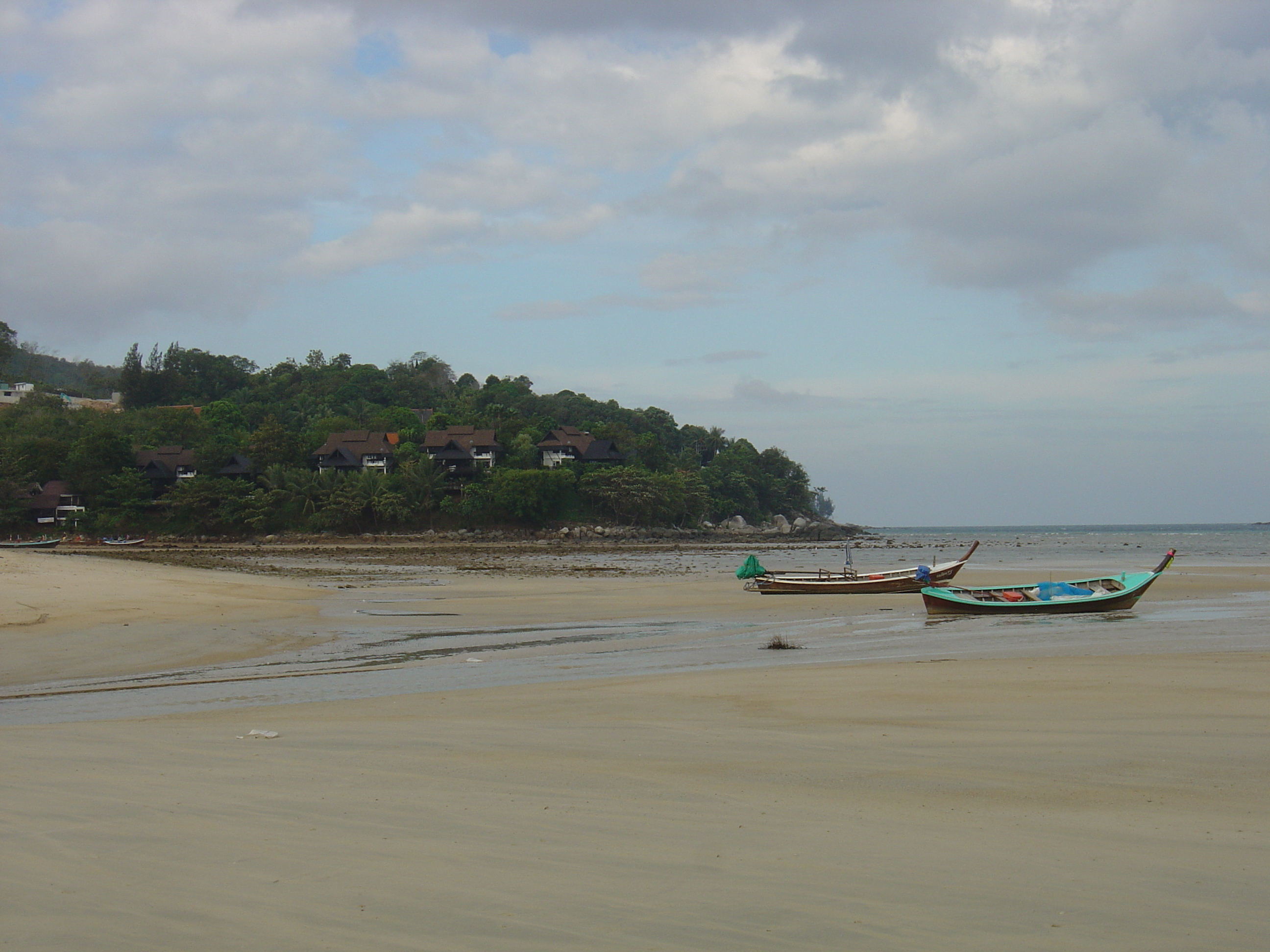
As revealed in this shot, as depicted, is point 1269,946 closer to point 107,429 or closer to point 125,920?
point 125,920

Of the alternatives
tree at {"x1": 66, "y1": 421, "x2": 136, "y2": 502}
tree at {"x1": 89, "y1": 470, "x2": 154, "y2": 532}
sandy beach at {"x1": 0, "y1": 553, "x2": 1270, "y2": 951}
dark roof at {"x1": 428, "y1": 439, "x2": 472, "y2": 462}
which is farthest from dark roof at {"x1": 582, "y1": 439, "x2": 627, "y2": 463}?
sandy beach at {"x1": 0, "y1": 553, "x2": 1270, "y2": 951}

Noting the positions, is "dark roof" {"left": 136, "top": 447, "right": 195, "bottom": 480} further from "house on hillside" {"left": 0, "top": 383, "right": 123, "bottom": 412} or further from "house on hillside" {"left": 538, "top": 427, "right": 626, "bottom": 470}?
"house on hillside" {"left": 538, "top": 427, "right": 626, "bottom": 470}

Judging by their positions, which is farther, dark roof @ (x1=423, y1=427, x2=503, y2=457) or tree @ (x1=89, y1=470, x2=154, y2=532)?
dark roof @ (x1=423, y1=427, x2=503, y2=457)

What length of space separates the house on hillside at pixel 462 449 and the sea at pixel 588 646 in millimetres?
73271

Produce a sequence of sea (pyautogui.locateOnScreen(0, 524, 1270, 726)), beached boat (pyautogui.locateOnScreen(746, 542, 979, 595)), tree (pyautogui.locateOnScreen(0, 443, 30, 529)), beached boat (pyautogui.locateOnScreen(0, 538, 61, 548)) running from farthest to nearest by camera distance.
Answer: tree (pyautogui.locateOnScreen(0, 443, 30, 529)) → beached boat (pyautogui.locateOnScreen(0, 538, 61, 548)) → beached boat (pyautogui.locateOnScreen(746, 542, 979, 595)) → sea (pyautogui.locateOnScreen(0, 524, 1270, 726))

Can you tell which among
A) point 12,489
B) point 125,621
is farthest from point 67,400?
point 125,621

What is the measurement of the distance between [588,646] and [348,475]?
3432 inches

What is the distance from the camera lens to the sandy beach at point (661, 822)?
14.3 feet

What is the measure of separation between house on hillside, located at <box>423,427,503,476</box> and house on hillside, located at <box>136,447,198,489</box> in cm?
2693

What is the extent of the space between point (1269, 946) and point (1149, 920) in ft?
1.60

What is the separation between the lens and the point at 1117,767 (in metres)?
7.55

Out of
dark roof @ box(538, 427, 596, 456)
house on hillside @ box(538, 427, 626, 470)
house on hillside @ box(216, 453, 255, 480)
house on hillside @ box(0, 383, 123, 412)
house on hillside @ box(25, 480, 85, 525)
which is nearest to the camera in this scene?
house on hillside @ box(25, 480, 85, 525)

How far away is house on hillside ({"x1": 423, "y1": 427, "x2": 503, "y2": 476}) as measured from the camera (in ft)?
355

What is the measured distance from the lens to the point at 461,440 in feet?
363
